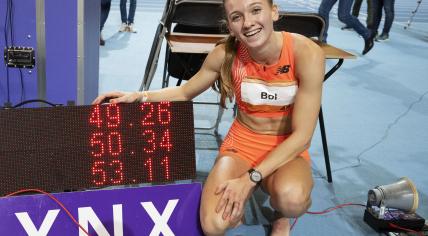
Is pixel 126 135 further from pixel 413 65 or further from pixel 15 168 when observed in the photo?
pixel 413 65

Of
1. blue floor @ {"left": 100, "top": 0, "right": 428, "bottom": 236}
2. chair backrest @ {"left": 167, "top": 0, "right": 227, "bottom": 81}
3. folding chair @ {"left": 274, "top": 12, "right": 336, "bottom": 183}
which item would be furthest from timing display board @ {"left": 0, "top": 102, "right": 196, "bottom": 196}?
folding chair @ {"left": 274, "top": 12, "right": 336, "bottom": 183}

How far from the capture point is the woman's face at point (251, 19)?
195cm

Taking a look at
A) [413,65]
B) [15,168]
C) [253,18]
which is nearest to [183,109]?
[253,18]

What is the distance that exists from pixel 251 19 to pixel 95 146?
2.79 ft

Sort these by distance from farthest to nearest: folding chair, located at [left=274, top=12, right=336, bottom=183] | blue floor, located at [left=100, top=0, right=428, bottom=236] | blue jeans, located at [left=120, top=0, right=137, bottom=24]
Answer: blue jeans, located at [left=120, top=0, right=137, bottom=24]
folding chair, located at [left=274, top=12, right=336, bottom=183]
blue floor, located at [left=100, top=0, right=428, bottom=236]

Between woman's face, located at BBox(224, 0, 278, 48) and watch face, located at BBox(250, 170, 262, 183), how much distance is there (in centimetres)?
56

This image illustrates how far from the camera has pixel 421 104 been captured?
5234mm

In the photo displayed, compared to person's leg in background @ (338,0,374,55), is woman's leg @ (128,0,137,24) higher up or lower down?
lower down

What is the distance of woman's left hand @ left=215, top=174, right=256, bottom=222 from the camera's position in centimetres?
193

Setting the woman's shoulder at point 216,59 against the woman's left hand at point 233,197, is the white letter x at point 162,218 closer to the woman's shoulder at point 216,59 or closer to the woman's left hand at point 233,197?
the woman's left hand at point 233,197

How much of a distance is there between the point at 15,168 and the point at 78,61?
42.6 inches

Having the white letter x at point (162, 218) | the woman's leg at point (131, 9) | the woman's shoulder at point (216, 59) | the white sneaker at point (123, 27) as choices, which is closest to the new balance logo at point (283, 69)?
the woman's shoulder at point (216, 59)

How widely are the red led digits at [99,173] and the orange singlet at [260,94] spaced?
2.28ft

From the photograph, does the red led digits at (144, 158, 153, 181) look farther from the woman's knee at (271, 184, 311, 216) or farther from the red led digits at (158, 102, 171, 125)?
the woman's knee at (271, 184, 311, 216)
